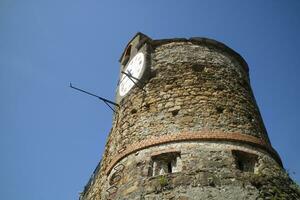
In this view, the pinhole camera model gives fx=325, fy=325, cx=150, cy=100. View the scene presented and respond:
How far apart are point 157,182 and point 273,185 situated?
7.42 ft

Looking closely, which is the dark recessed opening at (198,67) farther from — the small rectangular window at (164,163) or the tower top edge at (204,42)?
the small rectangular window at (164,163)

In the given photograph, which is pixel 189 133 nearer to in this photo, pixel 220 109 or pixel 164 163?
pixel 164 163

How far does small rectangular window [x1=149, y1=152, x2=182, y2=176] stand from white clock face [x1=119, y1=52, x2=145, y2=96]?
9.89ft

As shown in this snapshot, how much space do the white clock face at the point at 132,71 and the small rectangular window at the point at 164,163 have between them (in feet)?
9.89

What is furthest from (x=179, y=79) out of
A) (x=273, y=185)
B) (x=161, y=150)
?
(x=273, y=185)

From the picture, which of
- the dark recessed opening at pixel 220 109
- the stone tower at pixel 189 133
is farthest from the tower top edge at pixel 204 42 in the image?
the dark recessed opening at pixel 220 109

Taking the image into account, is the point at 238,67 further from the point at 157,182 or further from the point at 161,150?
the point at 157,182

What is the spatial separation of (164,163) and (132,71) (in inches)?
154

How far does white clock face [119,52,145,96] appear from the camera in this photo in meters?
9.50

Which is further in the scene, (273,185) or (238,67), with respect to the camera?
(238,67)

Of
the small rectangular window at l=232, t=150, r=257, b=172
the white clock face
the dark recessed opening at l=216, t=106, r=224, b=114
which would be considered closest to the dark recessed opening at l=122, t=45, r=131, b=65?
the white clock face

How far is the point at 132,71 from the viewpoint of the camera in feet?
32.8

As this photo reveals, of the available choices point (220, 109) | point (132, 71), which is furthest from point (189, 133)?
point (132, 71)

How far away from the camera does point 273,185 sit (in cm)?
633
